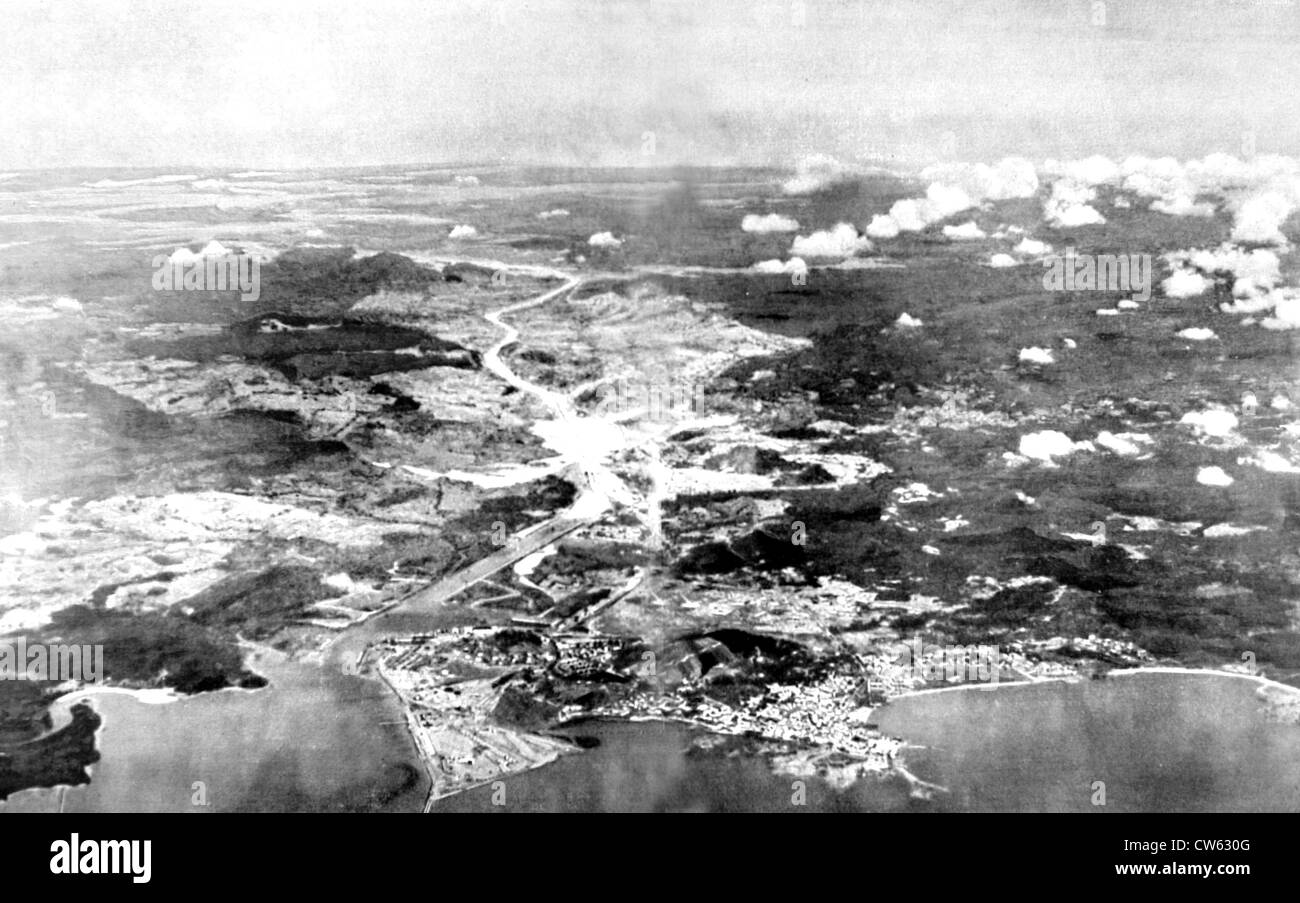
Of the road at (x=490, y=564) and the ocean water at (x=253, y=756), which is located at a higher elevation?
the road at (x=490, y=564)

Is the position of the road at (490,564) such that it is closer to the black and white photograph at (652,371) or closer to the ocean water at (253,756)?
the black and white photograph at (652,371)

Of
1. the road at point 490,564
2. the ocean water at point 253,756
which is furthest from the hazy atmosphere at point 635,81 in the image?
the ocean water at point 253,756

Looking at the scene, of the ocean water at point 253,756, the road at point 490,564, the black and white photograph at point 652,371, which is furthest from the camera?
the road at point 490,564

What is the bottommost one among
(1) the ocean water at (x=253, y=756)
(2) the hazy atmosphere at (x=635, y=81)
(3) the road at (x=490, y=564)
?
(1) the ocean water at (x=253, y=756)

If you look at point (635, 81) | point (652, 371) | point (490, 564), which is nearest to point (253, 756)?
point (490, 564)

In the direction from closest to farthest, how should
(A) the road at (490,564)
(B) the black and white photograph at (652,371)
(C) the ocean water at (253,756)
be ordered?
1. (C) the ocean water at (253,756)
2. (B) the black and white photograph at (652,371)
3. (A) the road at (490,564)

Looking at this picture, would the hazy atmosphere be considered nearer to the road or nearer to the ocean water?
the road

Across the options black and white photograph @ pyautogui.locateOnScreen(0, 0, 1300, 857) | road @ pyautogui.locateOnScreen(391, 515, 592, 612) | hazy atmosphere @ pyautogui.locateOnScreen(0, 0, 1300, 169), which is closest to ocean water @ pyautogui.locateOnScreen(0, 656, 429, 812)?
black and white photograph @ pyautogui.locateOnScreen(0, 0, 1300, 857)

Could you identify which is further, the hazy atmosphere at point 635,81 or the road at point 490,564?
the road at point 490,564
